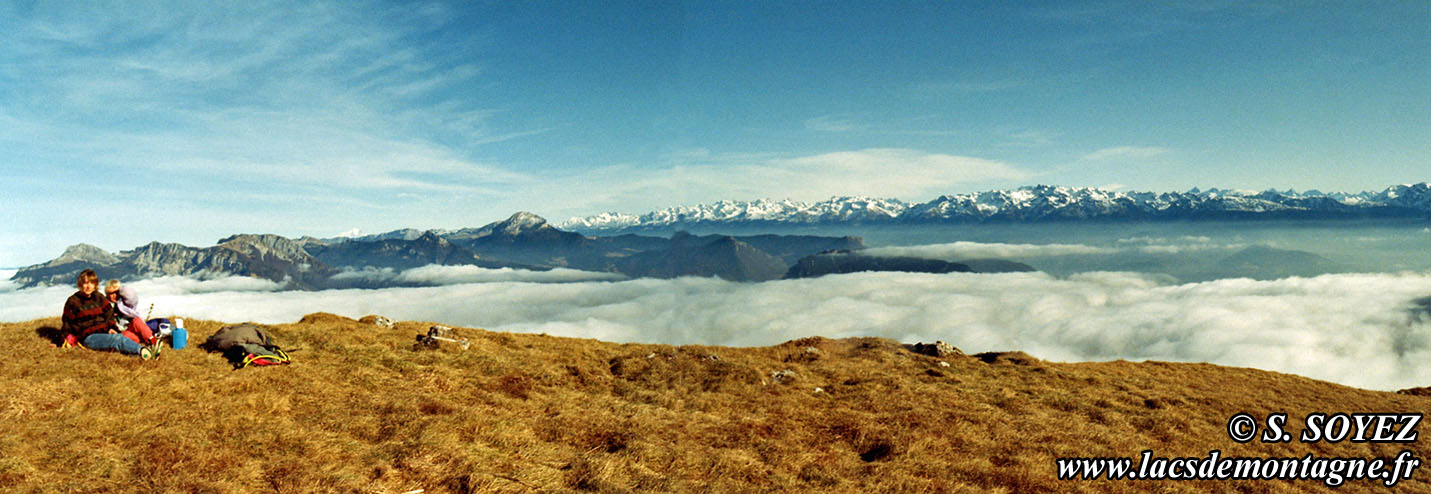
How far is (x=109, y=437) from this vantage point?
13.2 metres

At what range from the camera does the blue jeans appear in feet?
61.8

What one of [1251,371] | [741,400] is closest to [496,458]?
[741,400]

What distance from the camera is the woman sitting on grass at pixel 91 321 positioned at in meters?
19.0

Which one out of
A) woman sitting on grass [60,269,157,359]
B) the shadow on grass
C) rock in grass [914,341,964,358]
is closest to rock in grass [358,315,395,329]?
the shadow on grass

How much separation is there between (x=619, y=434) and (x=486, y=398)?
20.1 ft

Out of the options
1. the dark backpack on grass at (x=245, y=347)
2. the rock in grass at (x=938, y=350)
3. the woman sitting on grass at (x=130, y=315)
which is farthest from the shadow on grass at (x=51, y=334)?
the rock in grass at (x=938, y=350)

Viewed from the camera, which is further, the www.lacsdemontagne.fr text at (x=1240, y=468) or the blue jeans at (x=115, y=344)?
the blue jeans at (x=115, y=344)

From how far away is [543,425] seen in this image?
1762cm

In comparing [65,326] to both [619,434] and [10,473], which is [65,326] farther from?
[619,434]

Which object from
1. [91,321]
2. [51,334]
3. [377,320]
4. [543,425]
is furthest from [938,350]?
[51,334]

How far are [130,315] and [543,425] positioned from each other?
1595cm

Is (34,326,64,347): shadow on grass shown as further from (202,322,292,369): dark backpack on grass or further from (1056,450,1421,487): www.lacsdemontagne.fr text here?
(1056,450,1421,487): www.lacsdemontagne.fr text

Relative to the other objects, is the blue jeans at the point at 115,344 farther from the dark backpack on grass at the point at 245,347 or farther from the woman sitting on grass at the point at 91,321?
the dark backpack on grass at the point at 245,347

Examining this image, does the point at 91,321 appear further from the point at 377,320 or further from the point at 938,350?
the point at 938,350
